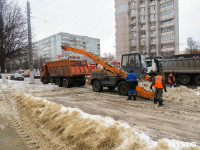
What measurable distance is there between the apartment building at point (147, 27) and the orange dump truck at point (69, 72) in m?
37.1

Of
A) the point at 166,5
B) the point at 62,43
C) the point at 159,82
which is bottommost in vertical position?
the point at 159,82

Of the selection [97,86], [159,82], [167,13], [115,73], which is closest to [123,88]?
[115,73]

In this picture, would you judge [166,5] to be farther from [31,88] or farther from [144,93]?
[31,88]

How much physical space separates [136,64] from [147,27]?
44.4 m

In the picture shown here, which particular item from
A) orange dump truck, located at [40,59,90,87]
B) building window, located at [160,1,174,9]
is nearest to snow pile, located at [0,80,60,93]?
orange dump truck, located at [40,59,90,87]

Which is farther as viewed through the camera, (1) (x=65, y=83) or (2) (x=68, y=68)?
(1) (x=65, y=83)

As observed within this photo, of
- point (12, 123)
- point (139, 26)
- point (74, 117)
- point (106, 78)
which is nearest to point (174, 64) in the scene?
point (106, 78)

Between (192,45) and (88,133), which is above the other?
(192,45)

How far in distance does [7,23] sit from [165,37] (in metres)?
43.5

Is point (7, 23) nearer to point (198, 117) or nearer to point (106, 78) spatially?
point (106, 78)

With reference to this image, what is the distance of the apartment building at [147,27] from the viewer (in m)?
46.2

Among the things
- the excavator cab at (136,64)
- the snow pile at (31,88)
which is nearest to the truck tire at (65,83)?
the snow pile at (31,88)

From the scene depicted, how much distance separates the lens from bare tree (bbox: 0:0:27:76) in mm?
16609

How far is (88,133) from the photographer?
11.7 ft
